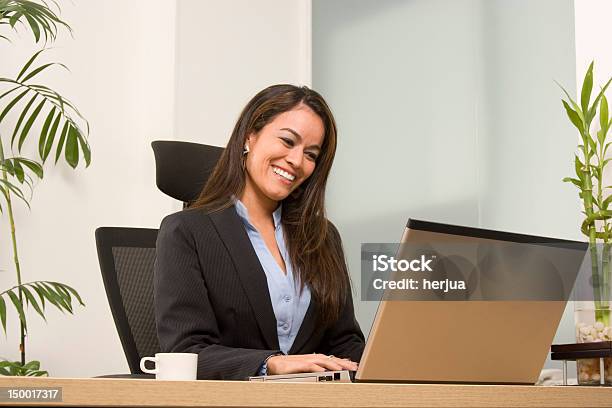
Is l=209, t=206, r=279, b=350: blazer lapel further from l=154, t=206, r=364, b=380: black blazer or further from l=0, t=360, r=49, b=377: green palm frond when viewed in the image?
l=0, t=360, r=49, b=377: green palm frond

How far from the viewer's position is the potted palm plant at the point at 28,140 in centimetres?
312

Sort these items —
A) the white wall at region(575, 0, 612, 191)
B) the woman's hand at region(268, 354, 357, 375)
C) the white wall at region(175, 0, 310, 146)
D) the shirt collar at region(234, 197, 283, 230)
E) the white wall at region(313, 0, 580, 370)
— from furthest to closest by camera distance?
the white wall at region(175, 0, 310, 146)
the white wall at region(313, 0, 580, 370)
the white wall at region(575, 0, 612, 191)
the shirt collar at region(234, 197, 283, 230)
the woman's hand at region(268, 354, 357, 375)

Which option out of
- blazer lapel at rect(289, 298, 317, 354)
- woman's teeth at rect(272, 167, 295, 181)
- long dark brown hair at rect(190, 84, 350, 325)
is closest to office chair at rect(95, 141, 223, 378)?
long dark brown hair at rect(190, 84, 350, 325)

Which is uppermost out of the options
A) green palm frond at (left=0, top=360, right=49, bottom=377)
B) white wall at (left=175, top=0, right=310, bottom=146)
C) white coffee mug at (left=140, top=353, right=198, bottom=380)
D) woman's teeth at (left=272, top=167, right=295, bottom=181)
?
white wall at (left=175, top=0, right=310, bottom=146)

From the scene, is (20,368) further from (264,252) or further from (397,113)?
(397,113)

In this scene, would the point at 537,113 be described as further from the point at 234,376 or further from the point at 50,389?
the point at 50,389

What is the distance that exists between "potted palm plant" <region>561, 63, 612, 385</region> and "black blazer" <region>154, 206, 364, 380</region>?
62 cm

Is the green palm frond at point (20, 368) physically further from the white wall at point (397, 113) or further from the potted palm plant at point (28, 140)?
the white wall at point (397, 113)

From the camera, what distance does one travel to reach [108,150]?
379 cm


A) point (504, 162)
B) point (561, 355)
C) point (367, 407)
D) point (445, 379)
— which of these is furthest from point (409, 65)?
point (367, 407)

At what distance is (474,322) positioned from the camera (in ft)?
4.08

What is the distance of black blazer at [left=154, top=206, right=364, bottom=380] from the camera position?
6.17 ft

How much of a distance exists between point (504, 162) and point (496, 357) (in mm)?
1857

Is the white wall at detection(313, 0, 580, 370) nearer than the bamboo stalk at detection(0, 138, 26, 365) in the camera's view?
Yes
